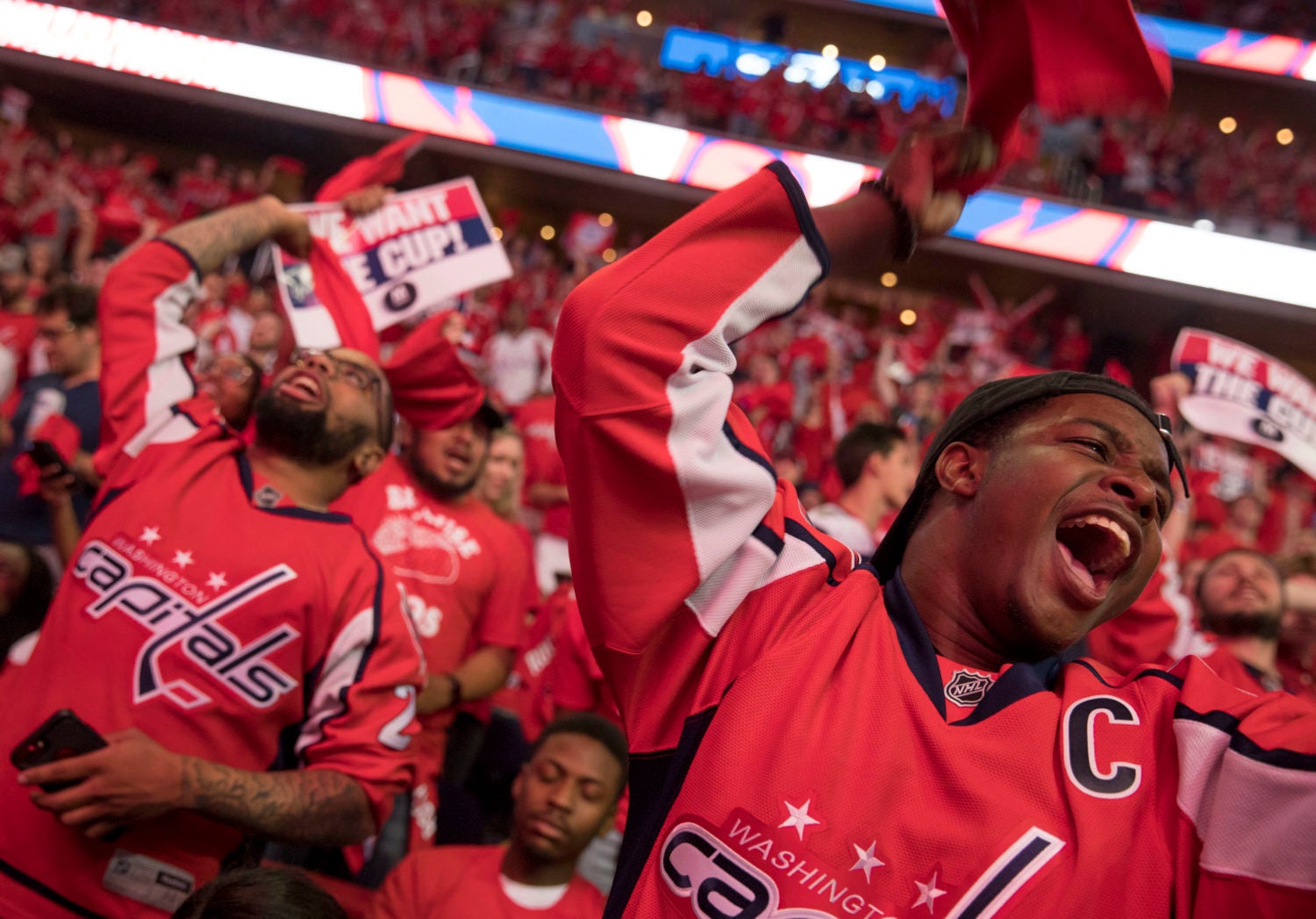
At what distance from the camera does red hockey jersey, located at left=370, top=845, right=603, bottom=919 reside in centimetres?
240

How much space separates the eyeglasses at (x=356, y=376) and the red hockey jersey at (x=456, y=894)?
100cm

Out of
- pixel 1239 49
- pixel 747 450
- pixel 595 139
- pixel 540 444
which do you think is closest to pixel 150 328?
pixel 747 450

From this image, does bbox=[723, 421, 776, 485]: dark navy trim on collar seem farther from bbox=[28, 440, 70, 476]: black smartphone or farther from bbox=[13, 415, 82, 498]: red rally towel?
bbox=[13, 415, 82, 498]: red rally towel

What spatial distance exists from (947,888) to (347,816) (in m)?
1.38

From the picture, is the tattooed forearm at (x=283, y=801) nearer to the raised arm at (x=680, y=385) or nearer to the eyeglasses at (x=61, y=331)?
the raised arm at (x=680, y=385)

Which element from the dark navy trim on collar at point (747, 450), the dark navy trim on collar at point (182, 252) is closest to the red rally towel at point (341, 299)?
the dark navy trim on collar at point (182, 252)

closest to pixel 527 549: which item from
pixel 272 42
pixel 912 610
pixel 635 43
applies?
pixel 912 610

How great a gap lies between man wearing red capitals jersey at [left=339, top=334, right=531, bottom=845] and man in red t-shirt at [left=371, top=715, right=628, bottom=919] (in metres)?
0.59

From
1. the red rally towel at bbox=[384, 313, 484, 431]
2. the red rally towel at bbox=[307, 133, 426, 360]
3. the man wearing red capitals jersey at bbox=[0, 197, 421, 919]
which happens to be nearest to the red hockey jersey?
the man wearing red capitals jersey at bbox=[0, 197, 421, 919]

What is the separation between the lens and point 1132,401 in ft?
4.27

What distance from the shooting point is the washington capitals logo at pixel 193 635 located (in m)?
1.96

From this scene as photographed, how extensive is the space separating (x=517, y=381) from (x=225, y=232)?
642cm

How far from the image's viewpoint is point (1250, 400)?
473 centimetres

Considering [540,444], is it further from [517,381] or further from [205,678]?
[205,678]
